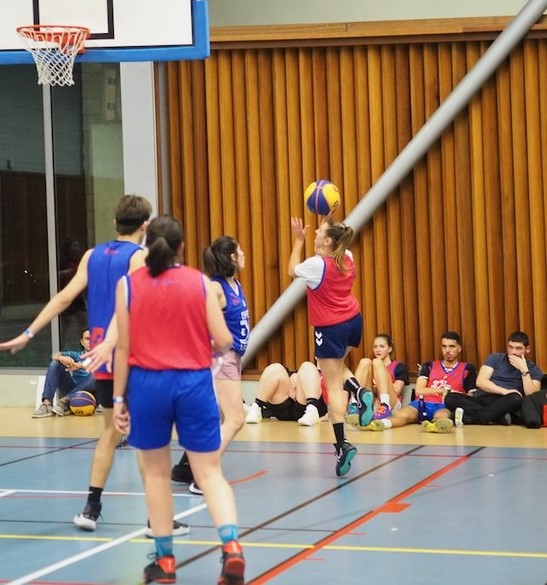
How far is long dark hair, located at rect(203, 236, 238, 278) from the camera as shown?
831cm

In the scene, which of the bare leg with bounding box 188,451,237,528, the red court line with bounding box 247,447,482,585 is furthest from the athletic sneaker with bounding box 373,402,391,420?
the bare leg with bounding box 188,451,237,528

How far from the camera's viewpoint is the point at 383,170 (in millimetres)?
13023

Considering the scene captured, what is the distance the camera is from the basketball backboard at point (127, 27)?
1007 centimetres

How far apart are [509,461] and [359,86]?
16.5 feet

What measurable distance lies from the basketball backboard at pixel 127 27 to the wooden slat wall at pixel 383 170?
3.16m

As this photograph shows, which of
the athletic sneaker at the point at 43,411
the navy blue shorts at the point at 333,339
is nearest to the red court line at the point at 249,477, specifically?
the navy blue shorts at the point at 333,339

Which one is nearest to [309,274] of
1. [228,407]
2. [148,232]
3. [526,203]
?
[228,407]

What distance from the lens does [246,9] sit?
1473 centimetres

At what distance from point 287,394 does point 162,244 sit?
6893mm

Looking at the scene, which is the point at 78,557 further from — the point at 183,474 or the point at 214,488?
the point at 183,474

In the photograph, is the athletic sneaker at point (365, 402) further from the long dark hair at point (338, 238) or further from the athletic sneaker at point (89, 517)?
the athletic sneaker at point (89, 517)

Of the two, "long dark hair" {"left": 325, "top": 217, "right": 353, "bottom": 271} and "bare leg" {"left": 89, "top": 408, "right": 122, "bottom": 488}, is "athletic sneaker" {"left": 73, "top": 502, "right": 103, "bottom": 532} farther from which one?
"long dark hair" {"left": 325, "top": 217, "right": 353, "bottom": 271}

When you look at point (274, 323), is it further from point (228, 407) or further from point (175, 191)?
point (228, 407)

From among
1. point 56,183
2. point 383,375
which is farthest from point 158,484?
point 56,183
